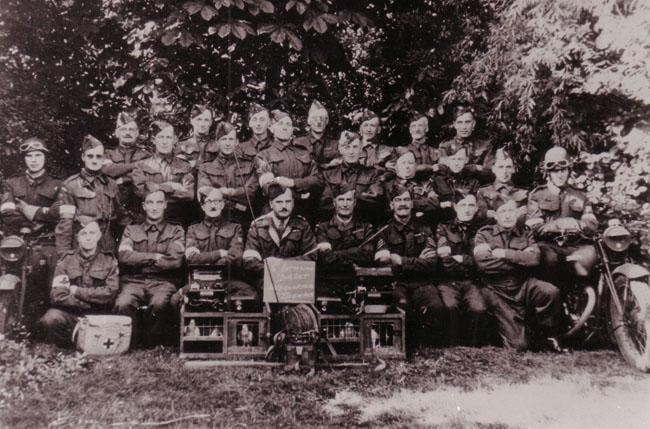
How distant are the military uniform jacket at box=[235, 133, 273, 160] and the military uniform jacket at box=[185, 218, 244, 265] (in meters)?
0.79

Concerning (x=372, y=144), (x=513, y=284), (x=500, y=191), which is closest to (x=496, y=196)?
(x=500, y=191)

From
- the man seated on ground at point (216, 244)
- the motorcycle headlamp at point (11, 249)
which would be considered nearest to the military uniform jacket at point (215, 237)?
the man seated on ground at point (216, 244)

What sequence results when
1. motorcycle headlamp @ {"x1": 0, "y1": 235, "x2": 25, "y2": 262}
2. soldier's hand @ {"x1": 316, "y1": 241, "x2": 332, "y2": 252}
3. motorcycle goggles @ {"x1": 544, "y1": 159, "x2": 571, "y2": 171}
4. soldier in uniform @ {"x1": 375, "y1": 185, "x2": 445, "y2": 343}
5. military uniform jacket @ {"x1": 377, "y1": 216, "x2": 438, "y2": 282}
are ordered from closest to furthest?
motorcycle headlamp @ {"x1": 0, "y1": 235, "x2": 25, "y2": 262} → soldier's hand @ {"x1": 316, "y1": 241, "x2": 332, "y2": 252} → soldier in uniform @ {"x1": 375, "y1": 185, "x2": 445, "y2": 343} → military uniform jacket @ {"x1": 377, "y1": 216, "x2": 438, "y2": 282} → motorcycle goggles @ {"x1": 544, "y1": 159, "x2": 571, "y2": 171}

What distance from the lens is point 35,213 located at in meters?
6.07

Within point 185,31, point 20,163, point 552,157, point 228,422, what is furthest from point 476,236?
point 20,163

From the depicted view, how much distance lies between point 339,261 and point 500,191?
189 cm

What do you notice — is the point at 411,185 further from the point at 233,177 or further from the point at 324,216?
the point at 233,177

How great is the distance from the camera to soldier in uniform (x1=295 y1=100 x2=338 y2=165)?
6762mm

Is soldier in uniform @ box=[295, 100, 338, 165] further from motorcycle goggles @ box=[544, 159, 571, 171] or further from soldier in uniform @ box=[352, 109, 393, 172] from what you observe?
motorcycle goggles @ box=[544, 159, 571, 171]

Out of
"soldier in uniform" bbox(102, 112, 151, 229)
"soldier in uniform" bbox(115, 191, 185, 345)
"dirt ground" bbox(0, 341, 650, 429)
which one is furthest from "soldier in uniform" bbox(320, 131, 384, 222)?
"soldier in uniform" bbox(102, 112, 151, 229)

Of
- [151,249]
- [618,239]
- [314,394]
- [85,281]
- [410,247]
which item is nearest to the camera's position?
[314,394]

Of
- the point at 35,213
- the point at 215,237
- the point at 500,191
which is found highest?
the point at 500,191

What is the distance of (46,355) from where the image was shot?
545 centimetres

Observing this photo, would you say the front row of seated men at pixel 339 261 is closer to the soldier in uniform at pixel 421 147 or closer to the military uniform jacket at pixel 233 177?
the military uniform jacket at pixel 233 177
